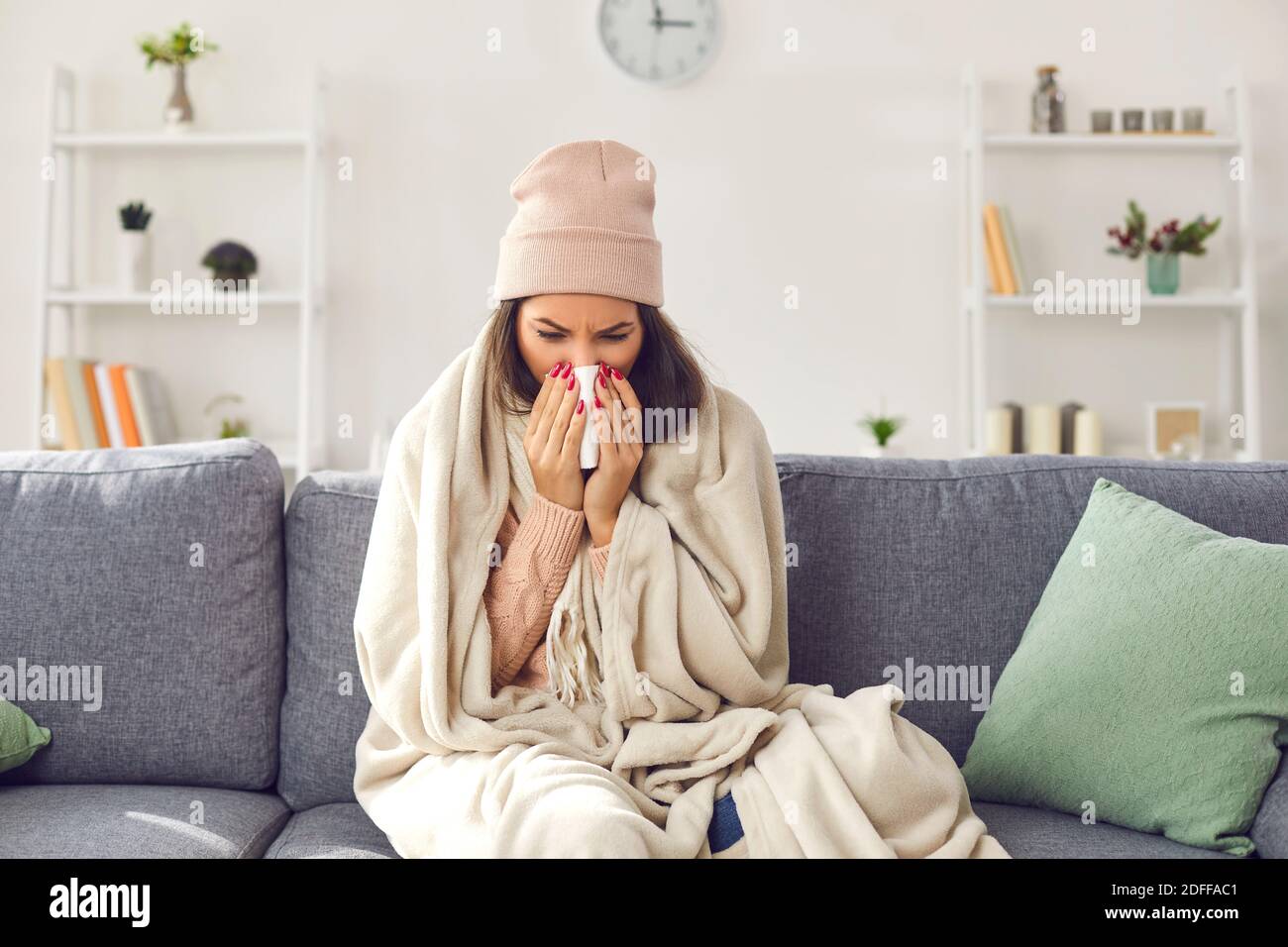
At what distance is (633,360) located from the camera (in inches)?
55.4

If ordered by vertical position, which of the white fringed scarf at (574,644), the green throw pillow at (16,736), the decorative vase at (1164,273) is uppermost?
the decorative vase at (1164,273)

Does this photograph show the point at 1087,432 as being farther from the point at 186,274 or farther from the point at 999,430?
the point at 186,274

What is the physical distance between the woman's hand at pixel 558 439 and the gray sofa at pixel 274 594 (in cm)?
→ 32

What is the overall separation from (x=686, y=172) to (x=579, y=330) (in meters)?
2.02

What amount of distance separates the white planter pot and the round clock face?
1.36m

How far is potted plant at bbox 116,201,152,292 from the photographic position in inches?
123

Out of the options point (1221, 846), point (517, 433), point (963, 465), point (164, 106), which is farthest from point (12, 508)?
point (164, 106)

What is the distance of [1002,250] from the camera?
3.14 meters

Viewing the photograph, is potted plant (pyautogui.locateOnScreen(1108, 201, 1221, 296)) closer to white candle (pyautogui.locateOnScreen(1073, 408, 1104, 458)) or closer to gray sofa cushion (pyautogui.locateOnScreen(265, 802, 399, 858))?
white candle (pyautogui.locateOnScreen(1073, 408, 1104, 458))

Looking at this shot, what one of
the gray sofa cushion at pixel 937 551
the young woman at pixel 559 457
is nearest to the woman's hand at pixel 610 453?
the young woman at pixel 559 457

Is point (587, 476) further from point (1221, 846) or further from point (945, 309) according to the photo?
point (945, 309)

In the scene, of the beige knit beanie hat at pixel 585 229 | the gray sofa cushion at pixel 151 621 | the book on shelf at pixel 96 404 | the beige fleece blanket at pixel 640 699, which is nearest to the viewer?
the beige fleece blanket at pixel 640 699

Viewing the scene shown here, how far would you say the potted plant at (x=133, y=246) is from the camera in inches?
123

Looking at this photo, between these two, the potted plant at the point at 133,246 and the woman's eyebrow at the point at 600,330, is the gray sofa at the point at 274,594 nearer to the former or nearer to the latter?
the woman's eyebrow at the point at 600,330
